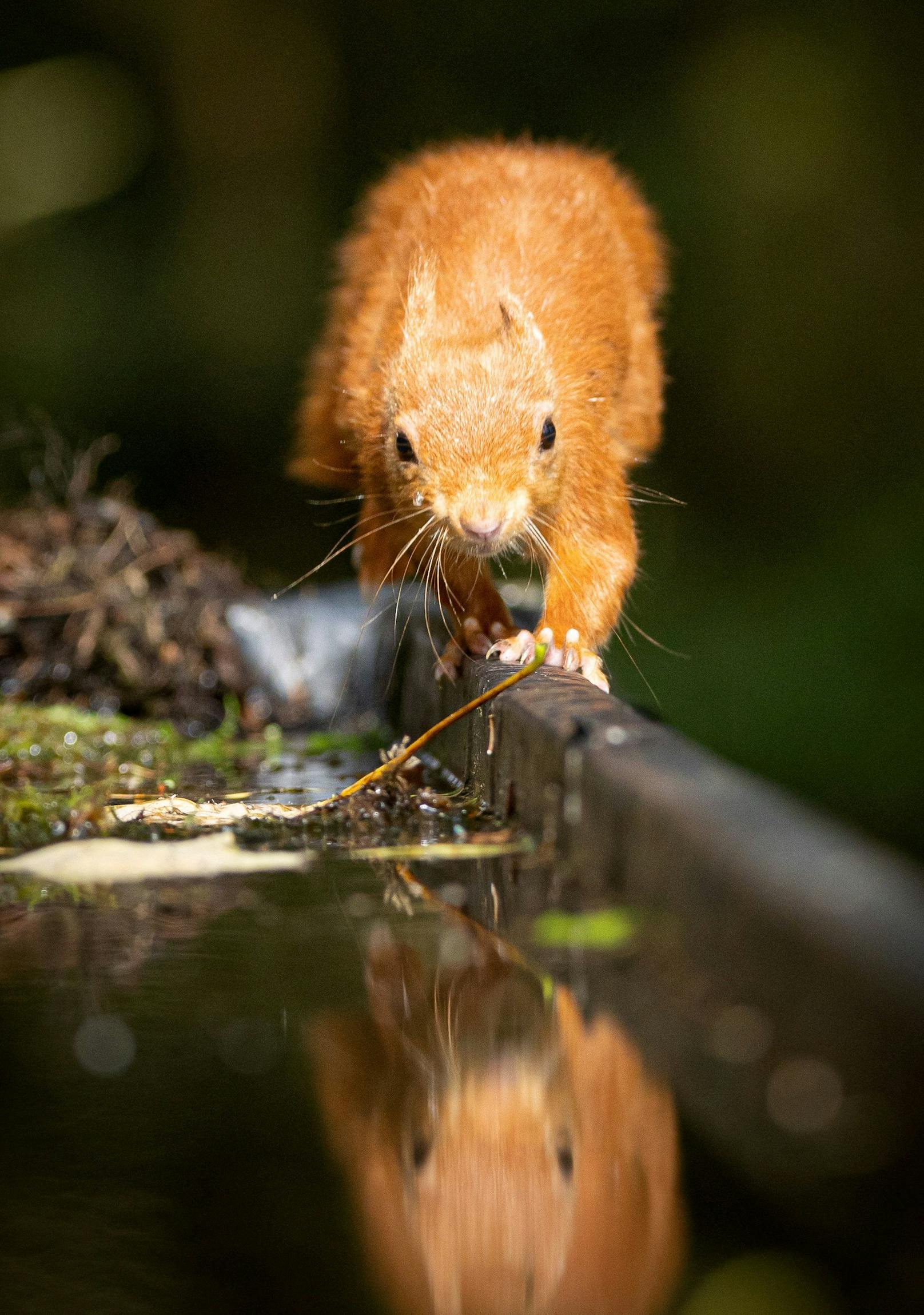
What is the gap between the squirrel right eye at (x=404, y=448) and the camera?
2662mm

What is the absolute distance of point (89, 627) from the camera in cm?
394

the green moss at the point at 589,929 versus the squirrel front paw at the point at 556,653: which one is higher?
the green moss at the point at 589,929

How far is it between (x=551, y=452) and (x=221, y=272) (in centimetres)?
525

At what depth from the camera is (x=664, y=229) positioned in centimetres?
715

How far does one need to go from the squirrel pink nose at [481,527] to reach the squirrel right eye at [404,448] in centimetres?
24

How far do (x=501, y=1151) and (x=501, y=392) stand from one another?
5.73 feet

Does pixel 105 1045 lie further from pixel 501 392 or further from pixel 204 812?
pixel 501 392

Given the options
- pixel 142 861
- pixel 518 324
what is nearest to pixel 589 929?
pixel 142 861

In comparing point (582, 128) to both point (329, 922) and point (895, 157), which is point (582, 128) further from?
point (329, 922)

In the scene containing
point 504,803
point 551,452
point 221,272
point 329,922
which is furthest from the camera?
point 221,272

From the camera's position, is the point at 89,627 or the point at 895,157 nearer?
A: the point at 89,627

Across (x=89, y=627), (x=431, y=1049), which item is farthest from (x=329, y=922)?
(x=89, y=627)

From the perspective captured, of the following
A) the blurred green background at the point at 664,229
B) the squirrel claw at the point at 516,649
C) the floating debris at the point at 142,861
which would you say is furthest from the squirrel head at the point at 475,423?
the blurred green background at the point at 664,229

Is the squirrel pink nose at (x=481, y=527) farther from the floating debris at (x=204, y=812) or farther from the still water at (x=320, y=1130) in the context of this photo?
the still water at (x=320, y=1130)
